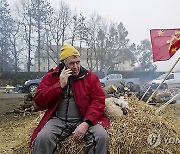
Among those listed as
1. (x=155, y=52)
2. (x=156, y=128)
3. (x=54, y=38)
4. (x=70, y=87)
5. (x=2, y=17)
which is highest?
(x=2, y=17)

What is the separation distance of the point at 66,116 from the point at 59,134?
227mm

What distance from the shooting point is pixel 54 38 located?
128ft

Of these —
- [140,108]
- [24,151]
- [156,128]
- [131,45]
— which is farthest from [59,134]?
[131,45]

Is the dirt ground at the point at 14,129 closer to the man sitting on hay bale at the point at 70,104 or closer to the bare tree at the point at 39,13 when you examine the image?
the man sitting on hay bale at the point at 70,104

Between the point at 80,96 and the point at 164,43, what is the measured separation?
310 cm

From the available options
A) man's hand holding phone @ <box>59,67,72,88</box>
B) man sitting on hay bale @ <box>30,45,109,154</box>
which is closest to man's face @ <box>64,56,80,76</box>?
man sitting on hay bale @ <box>30,45,109,154</box>

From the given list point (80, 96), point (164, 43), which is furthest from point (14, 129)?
point (80, 96)

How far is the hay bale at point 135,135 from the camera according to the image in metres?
3.64

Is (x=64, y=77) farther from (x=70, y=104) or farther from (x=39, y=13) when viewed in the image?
(x=39, y=13)

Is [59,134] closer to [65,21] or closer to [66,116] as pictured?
[66,116]

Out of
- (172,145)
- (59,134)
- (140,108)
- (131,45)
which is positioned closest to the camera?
(59,134)

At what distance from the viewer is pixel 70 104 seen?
12.1ft

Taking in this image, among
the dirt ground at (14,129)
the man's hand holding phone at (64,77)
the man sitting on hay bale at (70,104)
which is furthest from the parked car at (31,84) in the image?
the man's hand holding phone at (64,77)

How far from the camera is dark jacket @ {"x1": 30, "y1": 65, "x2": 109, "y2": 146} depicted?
11.7ft
